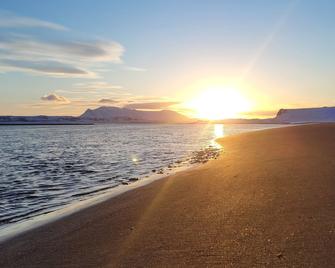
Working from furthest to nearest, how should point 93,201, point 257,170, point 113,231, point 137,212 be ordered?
point 257,170
point 93,201
point 137,212
point 113,231

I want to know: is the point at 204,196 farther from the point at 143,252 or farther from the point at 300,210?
the point at 143,252

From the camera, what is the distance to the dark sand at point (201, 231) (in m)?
6.21

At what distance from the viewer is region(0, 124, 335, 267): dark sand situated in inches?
245

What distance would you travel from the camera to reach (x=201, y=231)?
25.0ft

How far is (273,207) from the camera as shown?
8.93 metres

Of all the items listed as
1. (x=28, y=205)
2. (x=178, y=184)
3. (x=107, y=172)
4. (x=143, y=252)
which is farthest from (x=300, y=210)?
(x=107, y=172)

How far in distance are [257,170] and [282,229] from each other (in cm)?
855

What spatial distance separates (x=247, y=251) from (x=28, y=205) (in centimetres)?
961

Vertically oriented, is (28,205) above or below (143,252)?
below

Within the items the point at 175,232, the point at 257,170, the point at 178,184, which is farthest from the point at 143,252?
the point at 257,170

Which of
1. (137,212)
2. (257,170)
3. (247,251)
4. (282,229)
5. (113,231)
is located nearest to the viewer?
(247,251)

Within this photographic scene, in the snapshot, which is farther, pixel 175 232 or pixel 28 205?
pixel 28 205

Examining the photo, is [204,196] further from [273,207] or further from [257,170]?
[257,170]

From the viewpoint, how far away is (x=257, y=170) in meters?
15.6
